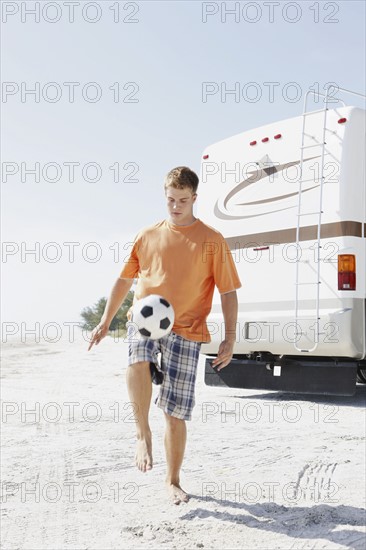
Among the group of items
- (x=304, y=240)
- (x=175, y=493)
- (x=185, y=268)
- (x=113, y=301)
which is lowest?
(x=175, y=493)

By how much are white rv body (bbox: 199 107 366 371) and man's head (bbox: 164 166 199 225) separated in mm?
4441

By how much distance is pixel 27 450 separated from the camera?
690cm

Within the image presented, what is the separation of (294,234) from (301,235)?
0.07 m

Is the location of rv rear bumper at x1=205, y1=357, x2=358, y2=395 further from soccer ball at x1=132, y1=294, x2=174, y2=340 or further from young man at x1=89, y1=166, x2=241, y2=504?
soccer ball at x1=132, y1=294, x2=174, y2=340

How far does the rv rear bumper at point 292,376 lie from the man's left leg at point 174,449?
143 inches

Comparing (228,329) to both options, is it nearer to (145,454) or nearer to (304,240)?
(145,454)

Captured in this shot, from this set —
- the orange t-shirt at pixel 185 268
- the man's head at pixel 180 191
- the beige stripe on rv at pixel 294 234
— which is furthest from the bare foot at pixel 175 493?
the beige stripe on rv at pixel 294 234

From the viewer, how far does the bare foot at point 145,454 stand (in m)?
2.46

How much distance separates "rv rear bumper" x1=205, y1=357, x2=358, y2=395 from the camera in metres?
7.18

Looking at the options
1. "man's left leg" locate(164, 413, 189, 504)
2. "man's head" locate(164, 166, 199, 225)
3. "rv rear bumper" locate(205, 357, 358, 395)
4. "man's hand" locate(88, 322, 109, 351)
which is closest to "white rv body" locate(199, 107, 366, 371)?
"rv rear bumper" locate(205, 357, 358, 395)

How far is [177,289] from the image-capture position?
6.24 feet

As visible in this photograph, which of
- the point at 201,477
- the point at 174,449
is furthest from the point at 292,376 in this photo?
the point at 174,449

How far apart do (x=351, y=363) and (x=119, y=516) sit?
346cm

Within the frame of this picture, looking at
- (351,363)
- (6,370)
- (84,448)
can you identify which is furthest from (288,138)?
(6,370)
